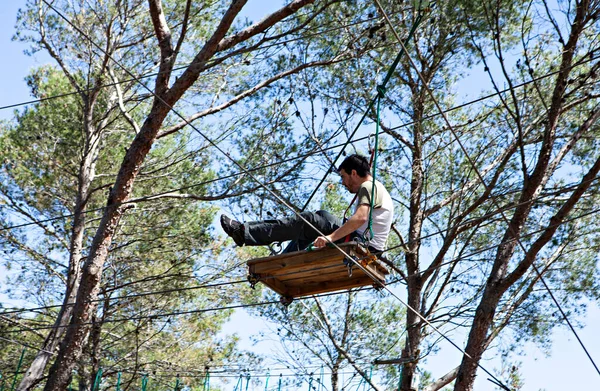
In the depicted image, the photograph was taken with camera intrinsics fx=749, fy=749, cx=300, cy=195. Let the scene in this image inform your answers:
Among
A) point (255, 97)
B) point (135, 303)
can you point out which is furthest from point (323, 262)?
point (135, 303)

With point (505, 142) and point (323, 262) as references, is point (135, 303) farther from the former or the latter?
point (323, 262)

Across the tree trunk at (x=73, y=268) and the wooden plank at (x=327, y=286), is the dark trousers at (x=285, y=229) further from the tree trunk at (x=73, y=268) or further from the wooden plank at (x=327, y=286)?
the tree trunk at (x=73, y=268)

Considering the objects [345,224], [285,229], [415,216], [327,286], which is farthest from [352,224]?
[415,216]

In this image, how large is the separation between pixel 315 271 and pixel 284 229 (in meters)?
0.32

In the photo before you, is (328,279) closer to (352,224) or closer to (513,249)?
(352,224)

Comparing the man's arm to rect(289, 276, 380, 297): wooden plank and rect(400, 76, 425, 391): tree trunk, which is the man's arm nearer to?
rect(289, 276, 380, 297): wooden plank

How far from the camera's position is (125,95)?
380 inches

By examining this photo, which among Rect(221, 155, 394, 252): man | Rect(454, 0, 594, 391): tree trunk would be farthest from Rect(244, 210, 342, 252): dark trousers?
Rect(454, 0, 594, 391): tree trunk

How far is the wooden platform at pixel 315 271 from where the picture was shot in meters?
3.77

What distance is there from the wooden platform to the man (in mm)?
86

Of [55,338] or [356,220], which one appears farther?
[55,338]

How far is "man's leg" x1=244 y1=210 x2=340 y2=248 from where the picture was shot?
4180 mm

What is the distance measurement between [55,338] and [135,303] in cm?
173

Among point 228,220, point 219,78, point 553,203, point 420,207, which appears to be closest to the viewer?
point 228,220
